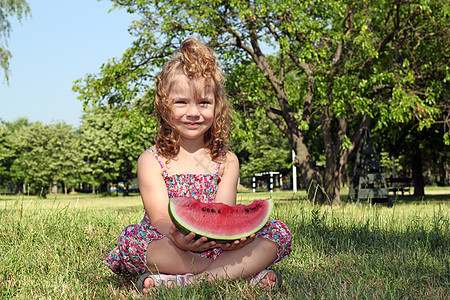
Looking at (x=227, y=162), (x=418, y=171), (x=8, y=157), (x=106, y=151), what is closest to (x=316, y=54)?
(x=227, y=162)

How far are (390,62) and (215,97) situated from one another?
462 inches

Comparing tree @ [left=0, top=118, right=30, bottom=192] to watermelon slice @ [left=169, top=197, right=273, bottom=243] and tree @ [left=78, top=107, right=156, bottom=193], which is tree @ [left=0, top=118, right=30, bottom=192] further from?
watermelon slice @ [left=169, top=197, right=273, bottom=243]

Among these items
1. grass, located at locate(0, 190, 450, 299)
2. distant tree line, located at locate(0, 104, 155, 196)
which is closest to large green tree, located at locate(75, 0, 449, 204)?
grass, located at locate(0, 190, 450, 299)

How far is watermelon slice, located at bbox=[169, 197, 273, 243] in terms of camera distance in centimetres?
265

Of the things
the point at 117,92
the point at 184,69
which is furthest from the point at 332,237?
the point at 117,92

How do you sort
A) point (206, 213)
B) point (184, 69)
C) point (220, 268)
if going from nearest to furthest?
point (206, 213) → point (220, 268) → point (184, 69)

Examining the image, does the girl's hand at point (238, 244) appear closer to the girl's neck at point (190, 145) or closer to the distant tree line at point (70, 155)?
the girl's neck at point (190, 145)

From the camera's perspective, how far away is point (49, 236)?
14.9ft

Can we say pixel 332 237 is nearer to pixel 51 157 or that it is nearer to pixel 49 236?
pixel 49 236

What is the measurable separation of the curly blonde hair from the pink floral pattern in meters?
0.15

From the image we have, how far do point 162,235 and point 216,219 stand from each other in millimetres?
481

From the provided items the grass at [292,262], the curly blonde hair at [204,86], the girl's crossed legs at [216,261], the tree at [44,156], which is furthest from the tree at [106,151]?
the girl's crossed legs at [216,261]

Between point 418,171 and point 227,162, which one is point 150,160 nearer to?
point 227,162

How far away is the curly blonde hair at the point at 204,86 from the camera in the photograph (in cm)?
334
